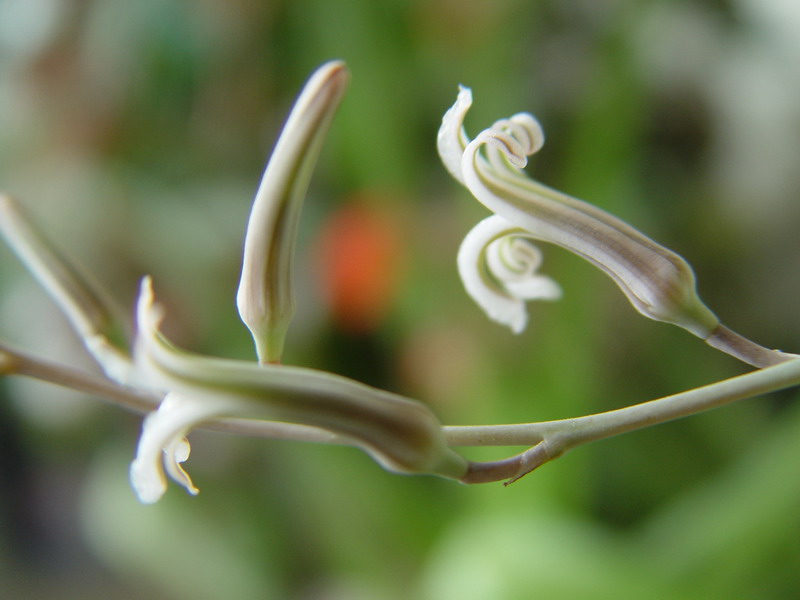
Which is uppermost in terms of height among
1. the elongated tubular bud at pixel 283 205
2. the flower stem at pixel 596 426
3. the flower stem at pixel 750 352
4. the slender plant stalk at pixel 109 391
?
the elongated tubular bud at pixel 283 205

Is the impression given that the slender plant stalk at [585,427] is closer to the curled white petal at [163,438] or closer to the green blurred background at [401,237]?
the curled white petal at [163,438]

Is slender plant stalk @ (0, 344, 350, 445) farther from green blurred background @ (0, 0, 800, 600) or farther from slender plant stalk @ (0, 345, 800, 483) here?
green blurred background @ (0, 0, 800, 600)

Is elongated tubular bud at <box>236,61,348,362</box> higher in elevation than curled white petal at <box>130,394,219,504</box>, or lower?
higher

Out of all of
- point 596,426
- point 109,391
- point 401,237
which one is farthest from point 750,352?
point 401,237

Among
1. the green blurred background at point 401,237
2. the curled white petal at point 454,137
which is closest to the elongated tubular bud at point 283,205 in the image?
the curled white petal at point 454,137

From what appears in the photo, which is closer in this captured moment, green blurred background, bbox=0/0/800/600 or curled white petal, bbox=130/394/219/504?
curled white petal, bbox=130/394/219/504

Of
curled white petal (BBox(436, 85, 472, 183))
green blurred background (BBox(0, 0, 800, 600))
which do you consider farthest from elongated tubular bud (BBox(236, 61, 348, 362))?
green blurred background (BBox(0, 0, 800, 600))
